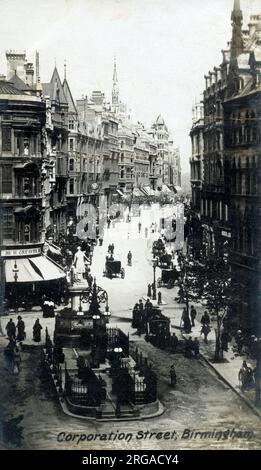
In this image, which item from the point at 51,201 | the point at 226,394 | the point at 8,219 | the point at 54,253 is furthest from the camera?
the point at 51,201

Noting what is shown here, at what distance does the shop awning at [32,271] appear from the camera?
3706cm

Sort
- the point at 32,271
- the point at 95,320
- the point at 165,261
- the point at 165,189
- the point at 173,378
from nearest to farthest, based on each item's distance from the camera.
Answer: the point at 173,378
the point at 95,320
the point at 32,271
the point at 165,189
the point at 165,261

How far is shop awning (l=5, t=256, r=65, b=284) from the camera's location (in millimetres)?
37062

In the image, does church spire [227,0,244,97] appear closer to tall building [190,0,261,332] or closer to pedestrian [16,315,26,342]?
tall building [190,0,261,332]

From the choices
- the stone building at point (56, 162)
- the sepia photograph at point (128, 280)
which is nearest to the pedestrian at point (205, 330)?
the sepia photograph at point (128, 280)

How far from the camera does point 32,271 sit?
3834cm

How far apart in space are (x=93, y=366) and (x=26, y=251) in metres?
12.7

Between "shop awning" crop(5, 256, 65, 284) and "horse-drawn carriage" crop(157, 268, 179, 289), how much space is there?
7.84 m

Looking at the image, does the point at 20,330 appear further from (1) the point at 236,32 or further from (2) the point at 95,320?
(1) the point at 236,32

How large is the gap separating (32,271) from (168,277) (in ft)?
32.3

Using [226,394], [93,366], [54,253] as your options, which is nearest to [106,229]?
[54,253]

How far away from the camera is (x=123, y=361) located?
28547mm

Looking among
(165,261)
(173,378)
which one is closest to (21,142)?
(165,261)
